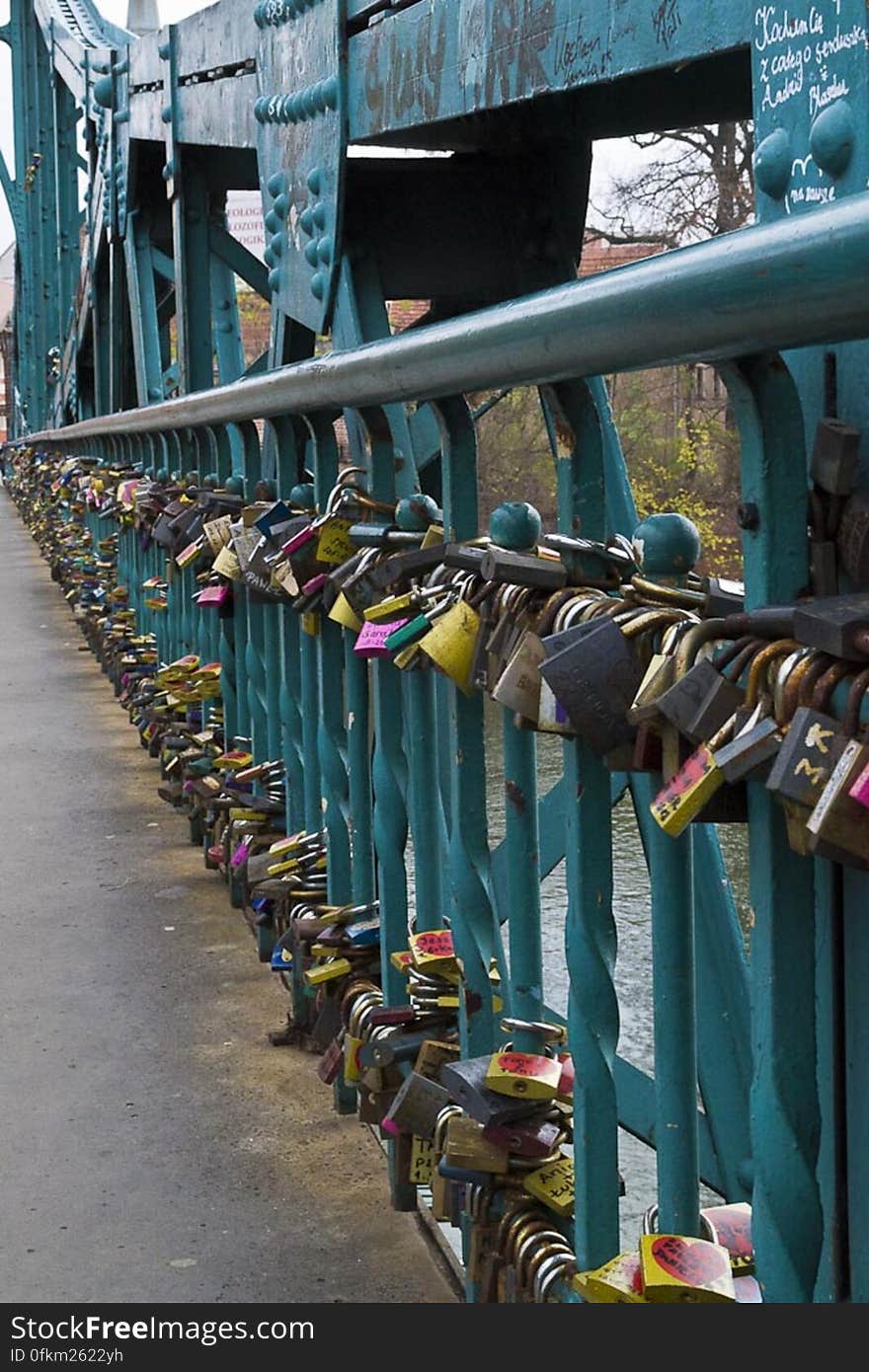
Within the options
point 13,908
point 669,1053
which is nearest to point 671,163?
point 13,908

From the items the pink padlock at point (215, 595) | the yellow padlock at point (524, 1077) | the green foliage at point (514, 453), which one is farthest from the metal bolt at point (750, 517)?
the green foliage at point (514, 453)

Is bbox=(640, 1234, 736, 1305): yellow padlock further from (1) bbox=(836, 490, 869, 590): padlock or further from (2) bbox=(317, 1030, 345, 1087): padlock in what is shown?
(2) bbox=(317, 1030, 345, 1087): padlock

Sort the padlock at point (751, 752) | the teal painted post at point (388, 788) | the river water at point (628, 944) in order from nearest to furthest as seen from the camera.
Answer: the padlock at point (751, 752), the teal painted post at point (388, 788), the river water at point (628, 944)

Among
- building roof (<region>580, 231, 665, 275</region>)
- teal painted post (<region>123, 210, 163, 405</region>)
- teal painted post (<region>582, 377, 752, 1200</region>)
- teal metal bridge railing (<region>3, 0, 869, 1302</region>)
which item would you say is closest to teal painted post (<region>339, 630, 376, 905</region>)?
teal metal bridge railing (<region>3, 0, 869, 1302</region>)

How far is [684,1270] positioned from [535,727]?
36 cm

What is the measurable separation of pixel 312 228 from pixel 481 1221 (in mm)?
2501

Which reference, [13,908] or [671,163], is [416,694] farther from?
[671,163]

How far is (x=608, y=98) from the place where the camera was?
11.5 feet

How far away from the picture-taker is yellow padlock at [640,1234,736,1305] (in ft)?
3.52

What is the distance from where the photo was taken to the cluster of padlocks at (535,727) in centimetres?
93

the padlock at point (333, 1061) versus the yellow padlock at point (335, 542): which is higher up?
the yellow padlock at point (335, 542)

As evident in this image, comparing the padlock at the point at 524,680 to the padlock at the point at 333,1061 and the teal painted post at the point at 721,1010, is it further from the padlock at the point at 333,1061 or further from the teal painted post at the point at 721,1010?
the teal painted post at the point at 721,1010

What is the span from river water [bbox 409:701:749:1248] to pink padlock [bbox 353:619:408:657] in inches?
40.4

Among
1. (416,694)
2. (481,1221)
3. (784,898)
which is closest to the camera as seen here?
(784,898)
